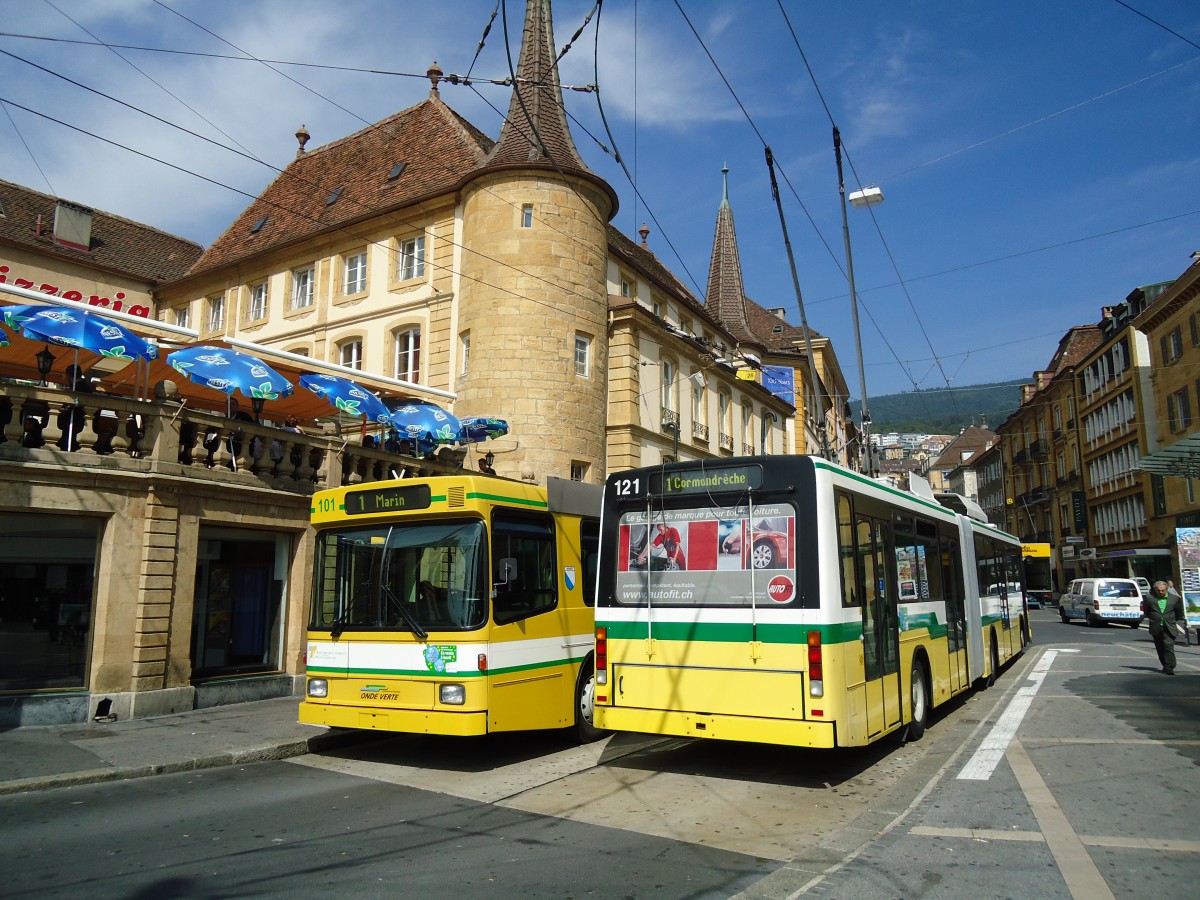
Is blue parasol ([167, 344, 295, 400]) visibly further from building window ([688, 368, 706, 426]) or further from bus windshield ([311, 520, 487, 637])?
building window ([688, 368, 706, 426])

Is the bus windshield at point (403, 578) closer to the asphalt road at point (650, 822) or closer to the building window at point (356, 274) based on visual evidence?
the asphalt road at point (650, 822)

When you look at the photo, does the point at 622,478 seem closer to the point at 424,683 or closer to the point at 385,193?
the point at 424,683

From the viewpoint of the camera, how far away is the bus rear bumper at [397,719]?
27.9 ft

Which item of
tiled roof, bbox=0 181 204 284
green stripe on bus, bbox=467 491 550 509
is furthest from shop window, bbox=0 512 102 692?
tiled roof, bbox=0 181 204 284

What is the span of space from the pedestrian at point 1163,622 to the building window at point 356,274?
23167 millimetres

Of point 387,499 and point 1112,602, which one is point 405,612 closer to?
point 387,499

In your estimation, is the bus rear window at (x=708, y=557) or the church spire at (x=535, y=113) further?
the church spire at (x=535, y=113)

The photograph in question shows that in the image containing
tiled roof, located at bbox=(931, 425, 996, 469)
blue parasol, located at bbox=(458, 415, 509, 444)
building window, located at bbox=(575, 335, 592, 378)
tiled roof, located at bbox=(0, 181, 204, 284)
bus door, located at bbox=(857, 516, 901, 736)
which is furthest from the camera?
tiled roof, located at bbox=(931, 425, 996, 469)

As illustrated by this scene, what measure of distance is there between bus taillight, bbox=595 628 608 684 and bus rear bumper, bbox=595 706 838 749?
11.3 inches

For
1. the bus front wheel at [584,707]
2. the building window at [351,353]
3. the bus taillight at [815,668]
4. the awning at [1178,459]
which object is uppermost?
the building window at [351,353]

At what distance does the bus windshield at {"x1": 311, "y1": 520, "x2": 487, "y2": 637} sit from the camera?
8.87m

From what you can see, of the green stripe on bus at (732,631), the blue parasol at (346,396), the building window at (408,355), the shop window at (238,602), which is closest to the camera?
the green stripe on bus at (732,631)

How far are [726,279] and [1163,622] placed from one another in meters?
36.5

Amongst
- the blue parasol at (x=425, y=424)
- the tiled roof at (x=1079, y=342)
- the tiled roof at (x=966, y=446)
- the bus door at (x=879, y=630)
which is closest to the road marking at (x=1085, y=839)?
the bus door at (x=879, y=630)
